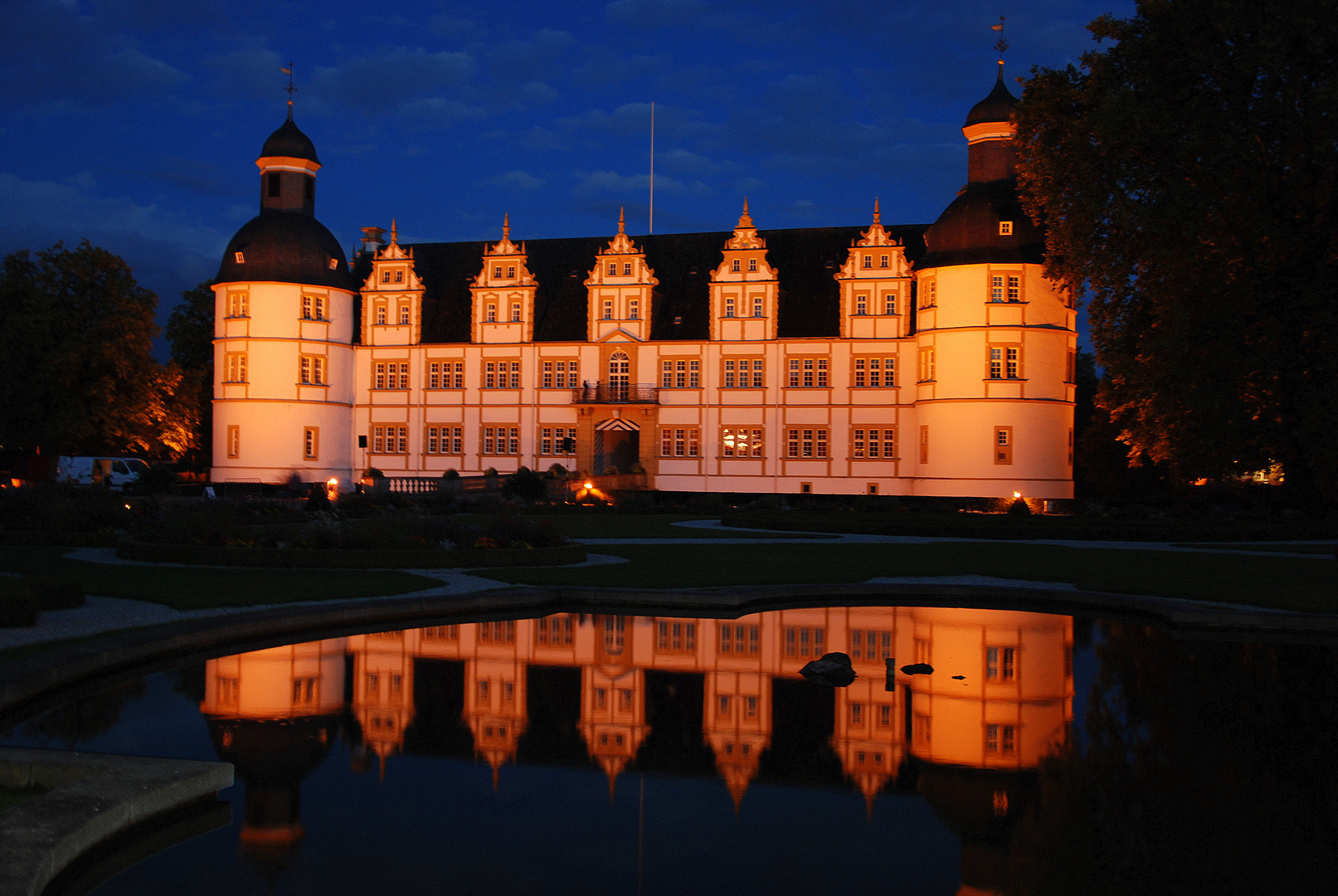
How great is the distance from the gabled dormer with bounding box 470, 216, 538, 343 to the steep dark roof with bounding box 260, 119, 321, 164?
31.3 feet

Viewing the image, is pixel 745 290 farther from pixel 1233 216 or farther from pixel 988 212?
pixel 1233 216

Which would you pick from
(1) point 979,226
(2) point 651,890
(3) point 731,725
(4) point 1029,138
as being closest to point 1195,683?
(3) point 731,725

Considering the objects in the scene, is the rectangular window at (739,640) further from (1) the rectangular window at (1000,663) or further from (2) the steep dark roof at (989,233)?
(2) the steep dark roof at (989,233)

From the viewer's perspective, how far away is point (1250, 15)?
19.6 metres

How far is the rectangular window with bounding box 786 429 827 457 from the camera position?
46.2m

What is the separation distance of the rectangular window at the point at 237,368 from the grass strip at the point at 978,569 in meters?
31.5

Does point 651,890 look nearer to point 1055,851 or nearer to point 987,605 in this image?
point 1055,851

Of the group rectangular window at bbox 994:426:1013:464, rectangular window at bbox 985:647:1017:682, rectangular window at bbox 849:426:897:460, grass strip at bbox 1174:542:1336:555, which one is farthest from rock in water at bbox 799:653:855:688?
rectangular window at bbox 849:426:897:460

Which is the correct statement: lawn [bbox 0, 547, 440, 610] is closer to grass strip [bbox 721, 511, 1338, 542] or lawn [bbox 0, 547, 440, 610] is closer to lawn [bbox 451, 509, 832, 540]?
lawn [bbox 451, 509, 832, 540]

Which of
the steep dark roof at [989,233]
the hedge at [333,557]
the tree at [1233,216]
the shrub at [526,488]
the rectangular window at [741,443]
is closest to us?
the hedge at [333,557]

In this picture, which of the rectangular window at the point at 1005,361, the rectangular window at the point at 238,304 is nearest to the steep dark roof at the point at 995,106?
the rectangular window at the point at 1005,361

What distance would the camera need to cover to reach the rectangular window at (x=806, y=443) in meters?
46.2

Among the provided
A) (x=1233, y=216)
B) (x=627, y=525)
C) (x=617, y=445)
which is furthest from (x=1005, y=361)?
(x=1233, y=216)

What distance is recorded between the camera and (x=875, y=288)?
45.4m
